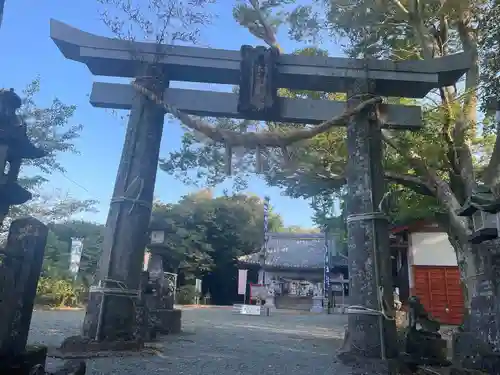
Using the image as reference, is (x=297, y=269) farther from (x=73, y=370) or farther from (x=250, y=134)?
(x=73, y=370)

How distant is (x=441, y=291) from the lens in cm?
1723

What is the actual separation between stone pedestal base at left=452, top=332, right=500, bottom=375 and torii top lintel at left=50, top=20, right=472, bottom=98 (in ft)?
10.7

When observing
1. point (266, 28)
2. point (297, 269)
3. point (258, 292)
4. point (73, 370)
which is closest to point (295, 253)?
point (297, 269)

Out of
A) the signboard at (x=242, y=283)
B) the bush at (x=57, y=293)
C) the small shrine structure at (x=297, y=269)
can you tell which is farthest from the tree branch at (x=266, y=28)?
the signboard at (x=242, y=283)

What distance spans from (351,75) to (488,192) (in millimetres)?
2205

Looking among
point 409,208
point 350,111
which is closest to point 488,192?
point 350,111

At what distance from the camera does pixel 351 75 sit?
543 cm

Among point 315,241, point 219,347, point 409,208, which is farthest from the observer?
point 315,241

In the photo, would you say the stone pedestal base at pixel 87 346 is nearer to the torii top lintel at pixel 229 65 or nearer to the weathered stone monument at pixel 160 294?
the weathered stone monument at pixel 160 294

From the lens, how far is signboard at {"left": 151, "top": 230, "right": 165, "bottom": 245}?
1045 centimetres

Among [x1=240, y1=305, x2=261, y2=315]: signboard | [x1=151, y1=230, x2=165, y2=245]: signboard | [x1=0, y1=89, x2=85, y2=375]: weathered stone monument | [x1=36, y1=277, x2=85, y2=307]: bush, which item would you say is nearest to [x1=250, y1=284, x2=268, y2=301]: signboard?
[x1=240, y1=305, x2=261, y2=315]: signboard

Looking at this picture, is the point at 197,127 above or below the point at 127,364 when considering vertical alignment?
above

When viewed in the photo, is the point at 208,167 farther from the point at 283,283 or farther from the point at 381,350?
the point at 283,283

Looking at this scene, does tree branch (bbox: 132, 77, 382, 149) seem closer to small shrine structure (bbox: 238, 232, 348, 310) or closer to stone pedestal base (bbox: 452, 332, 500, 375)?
stone pedestal base (bbox: 452, 332, 500, 375)
